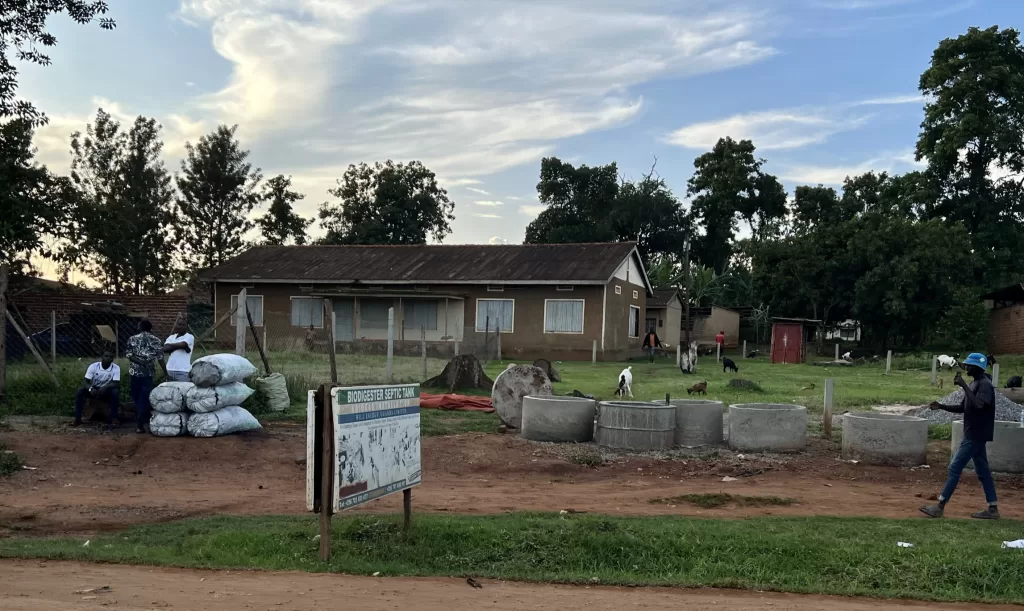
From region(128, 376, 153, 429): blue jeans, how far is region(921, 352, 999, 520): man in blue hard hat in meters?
10.00

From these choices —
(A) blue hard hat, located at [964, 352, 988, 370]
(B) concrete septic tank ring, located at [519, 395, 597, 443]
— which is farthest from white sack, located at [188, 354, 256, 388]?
(A) blue hard hat, located at [964, 352, 988, 370]

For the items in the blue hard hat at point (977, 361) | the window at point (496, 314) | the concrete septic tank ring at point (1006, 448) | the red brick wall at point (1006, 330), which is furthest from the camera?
the red brick wall at point (1006, 330)

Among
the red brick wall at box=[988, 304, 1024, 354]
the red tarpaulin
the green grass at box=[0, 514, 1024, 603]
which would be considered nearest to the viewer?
the green grass at box=[0, 514, 1024, 603]

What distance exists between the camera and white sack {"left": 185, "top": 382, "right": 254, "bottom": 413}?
1192cm

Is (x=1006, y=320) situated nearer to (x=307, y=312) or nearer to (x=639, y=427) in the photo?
(x=307, y=312)

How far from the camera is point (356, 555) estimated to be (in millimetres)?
6734

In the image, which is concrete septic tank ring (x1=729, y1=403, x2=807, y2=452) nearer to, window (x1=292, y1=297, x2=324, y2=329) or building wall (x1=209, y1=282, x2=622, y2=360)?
A: building wall (x1=209, y1=282, x2=622, y2=360)

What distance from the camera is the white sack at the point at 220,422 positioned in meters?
11.9

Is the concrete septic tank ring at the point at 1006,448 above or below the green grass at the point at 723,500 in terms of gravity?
above

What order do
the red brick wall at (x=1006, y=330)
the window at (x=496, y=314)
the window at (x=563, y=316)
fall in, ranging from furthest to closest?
the red brick wall at (x=1006, y=330), the window at (x=496, y=314), the window at (x=563, y=316)

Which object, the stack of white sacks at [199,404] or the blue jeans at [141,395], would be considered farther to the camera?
the blue jeans at [141,395]

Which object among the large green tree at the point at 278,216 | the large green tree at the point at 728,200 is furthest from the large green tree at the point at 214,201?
the large green tree at the point at 728,200

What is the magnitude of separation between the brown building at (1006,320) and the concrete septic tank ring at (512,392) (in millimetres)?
33989

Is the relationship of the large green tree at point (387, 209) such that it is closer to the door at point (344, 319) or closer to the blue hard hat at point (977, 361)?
the door at point (344, 319)
